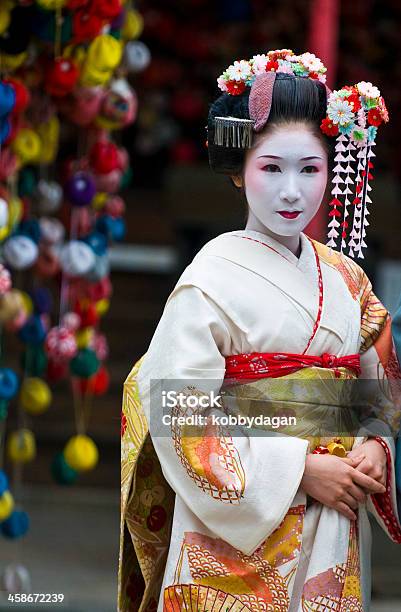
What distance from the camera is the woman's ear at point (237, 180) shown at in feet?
9.45

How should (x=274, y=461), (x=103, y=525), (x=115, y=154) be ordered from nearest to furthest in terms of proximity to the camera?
(x=274, y=461)
(x=115, y=154)
(x=103, y=525)

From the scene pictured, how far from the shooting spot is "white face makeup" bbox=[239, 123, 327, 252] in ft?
9.04

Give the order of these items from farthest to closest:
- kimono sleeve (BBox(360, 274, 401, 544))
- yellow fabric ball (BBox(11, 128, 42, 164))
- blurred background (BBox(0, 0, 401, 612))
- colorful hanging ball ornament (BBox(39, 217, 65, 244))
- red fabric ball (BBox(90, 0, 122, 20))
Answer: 1. blurred background (BBox(0, 0, 401, 612))
2. colorful hanging ball ornament (BBox(39, 217, 65, 244))
3. yellow fabric ball (BBox(11, 128, 42, 164))
4. red fabric ball (BBox(90, 0, 122, 20))
5. kimono sleeve (BBox(360, 274, 401, 544))

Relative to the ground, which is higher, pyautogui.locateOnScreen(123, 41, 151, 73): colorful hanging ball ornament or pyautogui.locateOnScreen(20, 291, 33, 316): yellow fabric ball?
pyautogui.locateOnScreen(123, 41, 151, 73): colorful hanging ball ornament

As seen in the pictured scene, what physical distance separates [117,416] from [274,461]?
152 inches

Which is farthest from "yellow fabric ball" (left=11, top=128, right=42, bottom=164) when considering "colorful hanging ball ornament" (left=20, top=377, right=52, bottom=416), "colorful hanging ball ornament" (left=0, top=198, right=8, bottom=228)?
"colorful hanging ball ornament" (left=20, top=377, right=52, bottom=416)

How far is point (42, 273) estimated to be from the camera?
4434mm

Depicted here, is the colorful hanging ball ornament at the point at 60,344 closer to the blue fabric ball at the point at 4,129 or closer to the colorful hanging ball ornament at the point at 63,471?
the colorful hanging ball ornament at the point at 63,471

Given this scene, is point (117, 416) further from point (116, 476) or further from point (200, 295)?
point (200, 295)

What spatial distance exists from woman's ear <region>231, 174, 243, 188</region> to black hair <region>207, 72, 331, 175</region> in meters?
0.02

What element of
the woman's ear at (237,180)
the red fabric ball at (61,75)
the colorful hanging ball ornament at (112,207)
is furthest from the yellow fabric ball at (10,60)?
the woman's ear at (237,180)

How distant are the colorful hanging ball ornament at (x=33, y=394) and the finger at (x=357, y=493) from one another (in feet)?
6.16

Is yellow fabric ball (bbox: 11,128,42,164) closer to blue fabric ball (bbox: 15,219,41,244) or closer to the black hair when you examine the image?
blue fabric ball (bbox: 15,219,41,244)

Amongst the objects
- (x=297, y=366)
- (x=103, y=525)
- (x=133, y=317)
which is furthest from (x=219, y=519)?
(x=133, y=317)
